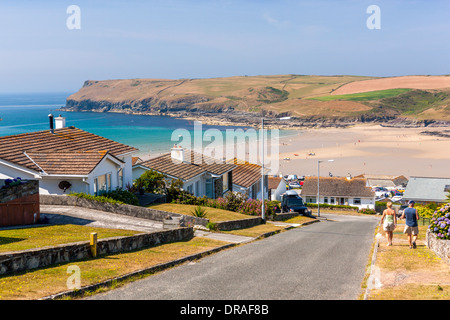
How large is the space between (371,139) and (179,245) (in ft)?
394

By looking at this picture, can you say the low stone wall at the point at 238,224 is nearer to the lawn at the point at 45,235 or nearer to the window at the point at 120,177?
the lawn at the point at 45,235

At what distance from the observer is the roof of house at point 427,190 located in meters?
52.9

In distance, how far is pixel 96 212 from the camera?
22.0 m

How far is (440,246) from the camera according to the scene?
1475cm

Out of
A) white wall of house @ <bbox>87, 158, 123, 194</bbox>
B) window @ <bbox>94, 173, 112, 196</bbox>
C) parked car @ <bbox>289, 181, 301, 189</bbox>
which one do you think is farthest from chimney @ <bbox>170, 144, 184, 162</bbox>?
parked car @ <bbox>289, 181, 301, 189</bbox>

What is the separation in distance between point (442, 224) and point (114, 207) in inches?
551

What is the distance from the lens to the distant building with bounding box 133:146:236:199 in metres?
30.7

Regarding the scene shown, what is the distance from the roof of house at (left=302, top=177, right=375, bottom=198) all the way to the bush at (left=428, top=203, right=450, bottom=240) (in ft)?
153

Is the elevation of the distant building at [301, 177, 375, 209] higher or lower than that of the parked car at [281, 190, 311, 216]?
lower

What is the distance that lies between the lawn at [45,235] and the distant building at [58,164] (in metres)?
5.07

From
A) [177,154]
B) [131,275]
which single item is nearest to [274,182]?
[177,154]

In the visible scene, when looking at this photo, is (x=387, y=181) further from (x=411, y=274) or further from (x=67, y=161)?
(x=411, y=274)

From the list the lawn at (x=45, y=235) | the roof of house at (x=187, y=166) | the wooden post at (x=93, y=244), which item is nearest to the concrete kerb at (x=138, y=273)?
the wooden post at (x=93, y=244)

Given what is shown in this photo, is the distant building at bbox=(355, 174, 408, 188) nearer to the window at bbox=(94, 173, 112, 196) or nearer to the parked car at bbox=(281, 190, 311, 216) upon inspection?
the parked car at bbox=(281, 190, 311, 216)
